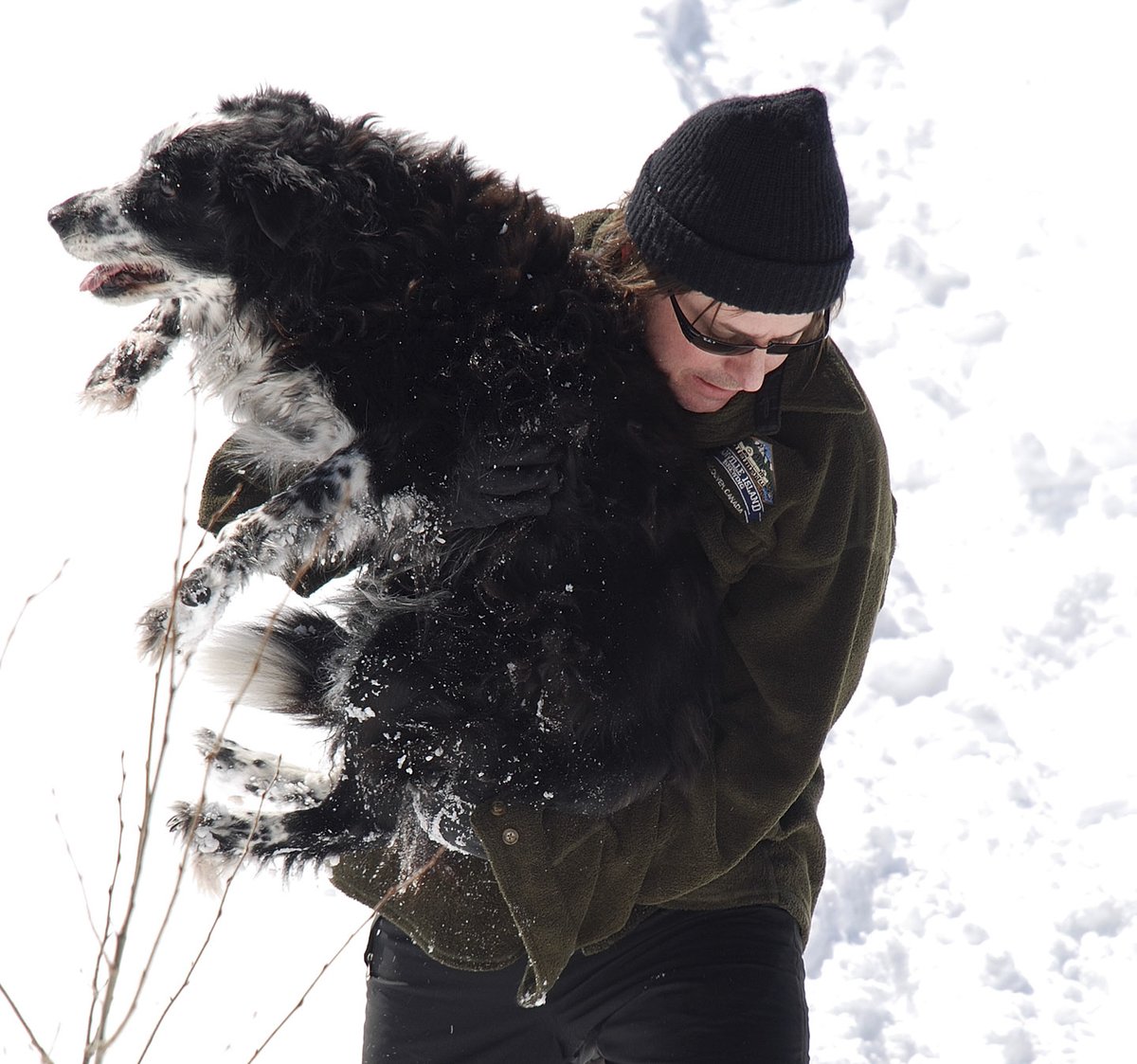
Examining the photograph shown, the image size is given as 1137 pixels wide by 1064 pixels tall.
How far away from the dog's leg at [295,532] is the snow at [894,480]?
1.12 ft

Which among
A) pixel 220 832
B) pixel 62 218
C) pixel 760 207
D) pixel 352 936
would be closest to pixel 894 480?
pixel 760 207

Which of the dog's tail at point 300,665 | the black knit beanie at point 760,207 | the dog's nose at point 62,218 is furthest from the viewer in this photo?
the dog's tail at point 300,665

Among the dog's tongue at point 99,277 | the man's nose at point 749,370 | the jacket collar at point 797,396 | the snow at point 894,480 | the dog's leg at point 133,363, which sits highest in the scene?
the dog's tongue at point 99,277

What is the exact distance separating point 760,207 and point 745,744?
935mm

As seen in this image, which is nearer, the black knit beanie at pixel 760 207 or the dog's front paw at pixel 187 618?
the black knit beanie at pixel 760 207

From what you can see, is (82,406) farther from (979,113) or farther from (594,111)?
(979,113)

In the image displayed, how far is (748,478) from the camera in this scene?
199 centimetres

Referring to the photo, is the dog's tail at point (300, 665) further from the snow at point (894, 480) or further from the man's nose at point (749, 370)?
the man's nose at point (749, 370)

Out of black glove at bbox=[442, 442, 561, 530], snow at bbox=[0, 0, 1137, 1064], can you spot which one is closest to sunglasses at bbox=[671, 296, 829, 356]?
black glove at bbox=[442, 442, 561, 530]

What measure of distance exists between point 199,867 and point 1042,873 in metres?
2.93

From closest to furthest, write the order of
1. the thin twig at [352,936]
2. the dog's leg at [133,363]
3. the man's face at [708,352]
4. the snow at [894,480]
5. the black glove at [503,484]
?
the thin twig at [352,936]
the man's face at [708,352]
the black glove at [503,484]
the dog's leg at [133,363]
the snow at [894,480]

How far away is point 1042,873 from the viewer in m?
3.94

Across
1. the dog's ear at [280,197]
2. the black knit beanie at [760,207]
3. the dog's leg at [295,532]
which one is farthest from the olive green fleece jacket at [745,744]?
the dog's ear at [280,197]

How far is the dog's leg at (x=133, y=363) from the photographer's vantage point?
94.5 inches
